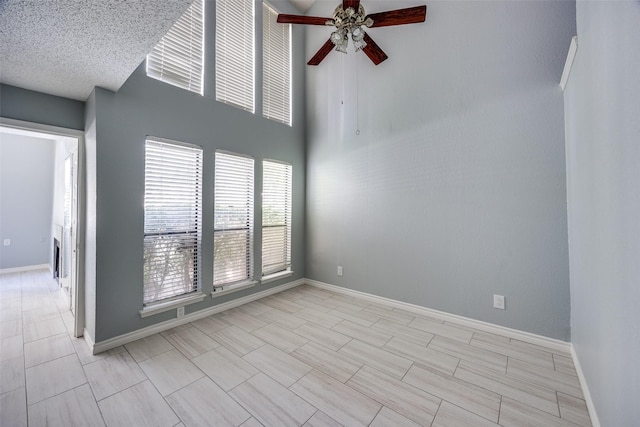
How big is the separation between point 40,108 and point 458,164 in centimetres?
422

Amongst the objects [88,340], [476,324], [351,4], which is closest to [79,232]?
[88,340]

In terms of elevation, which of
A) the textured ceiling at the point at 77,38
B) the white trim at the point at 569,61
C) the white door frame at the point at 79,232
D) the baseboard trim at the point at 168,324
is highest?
the white trim at the point at 569,61

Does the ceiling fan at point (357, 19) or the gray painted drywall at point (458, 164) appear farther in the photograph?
the gray painted drywall at point (458, 164)

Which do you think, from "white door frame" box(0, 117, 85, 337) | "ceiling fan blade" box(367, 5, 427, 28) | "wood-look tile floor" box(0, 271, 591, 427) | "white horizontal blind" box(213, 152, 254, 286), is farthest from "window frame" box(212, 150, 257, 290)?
"ceiling fan blade" box(367, 5, 427, 28)

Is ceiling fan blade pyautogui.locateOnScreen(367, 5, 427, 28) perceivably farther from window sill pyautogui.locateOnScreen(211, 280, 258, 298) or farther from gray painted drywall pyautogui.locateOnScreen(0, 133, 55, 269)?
gray painted drywall pyautogui.locateOnScreen(0, 133, 55, 269)

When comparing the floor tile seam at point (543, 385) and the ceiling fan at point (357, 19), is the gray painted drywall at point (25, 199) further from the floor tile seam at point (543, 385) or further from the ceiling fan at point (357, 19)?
the floor tile seam at point (543, 385)

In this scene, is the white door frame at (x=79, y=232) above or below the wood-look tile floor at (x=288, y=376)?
above

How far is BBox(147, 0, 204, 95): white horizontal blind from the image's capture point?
2.64 meters

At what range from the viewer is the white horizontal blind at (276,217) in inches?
147

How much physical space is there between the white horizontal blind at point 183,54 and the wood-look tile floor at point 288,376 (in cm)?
280

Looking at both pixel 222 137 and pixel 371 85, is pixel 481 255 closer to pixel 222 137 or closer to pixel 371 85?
pixel 371 85

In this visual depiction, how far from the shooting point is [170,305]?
2666 millimetres

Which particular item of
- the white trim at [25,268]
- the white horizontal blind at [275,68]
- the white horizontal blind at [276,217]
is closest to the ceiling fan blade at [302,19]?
the white horizontal blind at [275,68]

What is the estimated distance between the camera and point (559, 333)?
2271 millimetres
